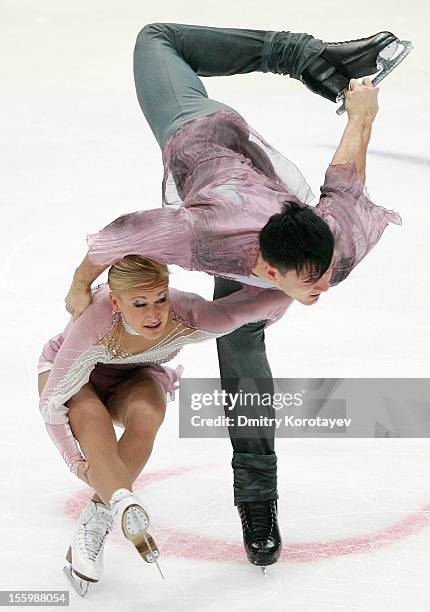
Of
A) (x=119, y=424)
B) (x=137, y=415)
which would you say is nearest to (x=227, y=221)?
(x=137, y=415)

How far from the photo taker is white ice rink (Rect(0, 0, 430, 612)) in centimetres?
289

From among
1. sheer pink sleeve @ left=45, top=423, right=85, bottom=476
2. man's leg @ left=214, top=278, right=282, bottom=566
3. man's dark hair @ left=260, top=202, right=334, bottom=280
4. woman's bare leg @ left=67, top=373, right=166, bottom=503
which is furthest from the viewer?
man's leg @ left=214, top=278, right=282, bottom=566

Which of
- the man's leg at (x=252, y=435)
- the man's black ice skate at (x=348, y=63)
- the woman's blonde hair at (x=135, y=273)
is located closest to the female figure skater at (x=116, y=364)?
the woman's blonde hair at (x=135, y=273)

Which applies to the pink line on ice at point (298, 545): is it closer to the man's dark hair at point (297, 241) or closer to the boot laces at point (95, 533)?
the boot laces at point (95, 533)

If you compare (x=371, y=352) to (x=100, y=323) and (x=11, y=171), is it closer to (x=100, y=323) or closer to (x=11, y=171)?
(x=100, y=323)

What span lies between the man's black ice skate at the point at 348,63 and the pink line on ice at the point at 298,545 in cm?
112

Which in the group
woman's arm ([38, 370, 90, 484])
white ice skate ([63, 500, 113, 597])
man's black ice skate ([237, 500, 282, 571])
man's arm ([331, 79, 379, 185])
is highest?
man's arm ([331, 79, 379, 185])

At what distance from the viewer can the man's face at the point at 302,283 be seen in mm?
2471

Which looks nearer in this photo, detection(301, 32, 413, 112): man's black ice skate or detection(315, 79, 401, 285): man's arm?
detection(315, 79, 401, 285): man's arm

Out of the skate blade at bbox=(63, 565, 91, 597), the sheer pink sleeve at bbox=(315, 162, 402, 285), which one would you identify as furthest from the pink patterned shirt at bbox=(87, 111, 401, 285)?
the skate blade at bbox=(63, 565, 91, 597)

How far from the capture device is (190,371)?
3869 millimetres

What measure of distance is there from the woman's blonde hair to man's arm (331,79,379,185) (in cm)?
46

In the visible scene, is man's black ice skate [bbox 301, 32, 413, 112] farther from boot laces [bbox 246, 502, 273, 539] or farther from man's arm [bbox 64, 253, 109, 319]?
boot laces [bbox 246, 502, 273, 539]

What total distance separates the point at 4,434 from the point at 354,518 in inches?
41.9
